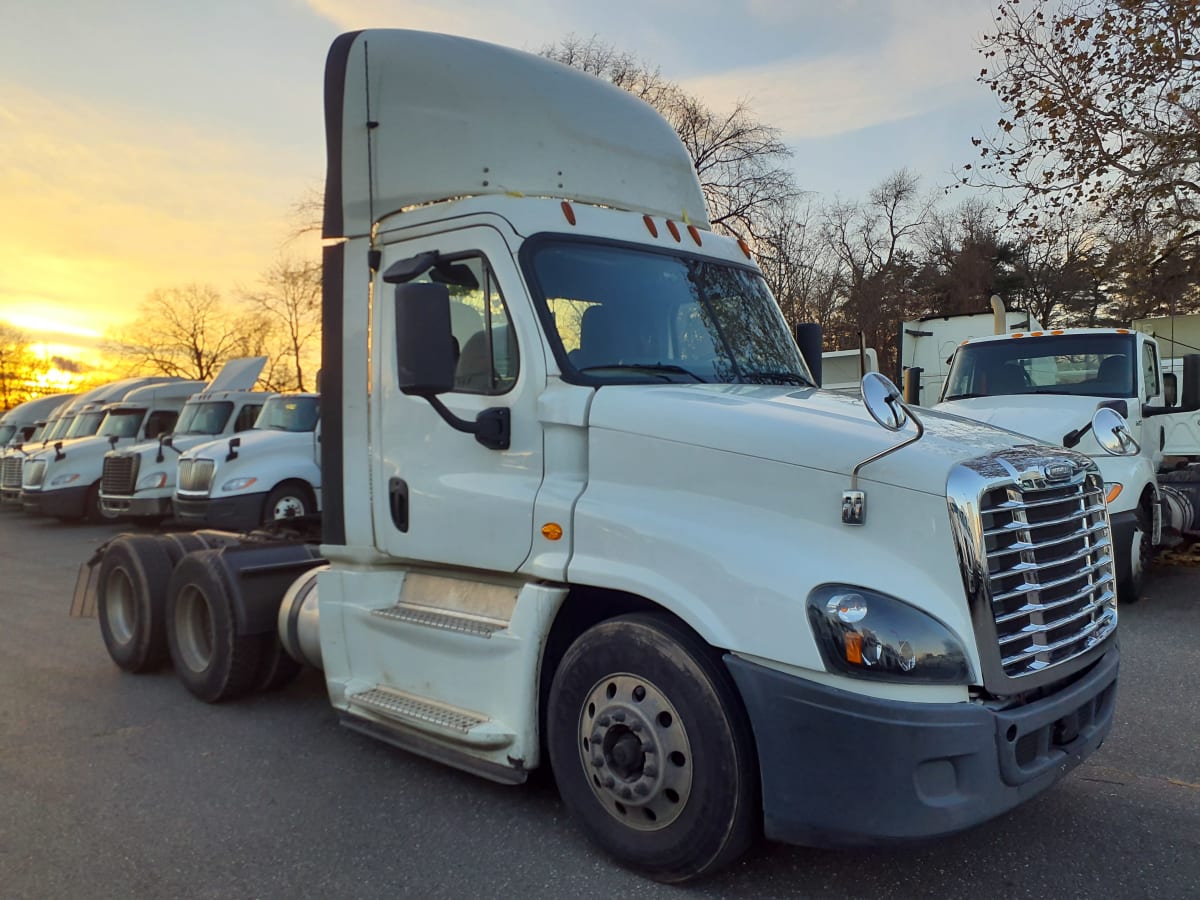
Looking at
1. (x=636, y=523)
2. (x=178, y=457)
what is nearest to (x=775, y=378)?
(x=636, y=523)

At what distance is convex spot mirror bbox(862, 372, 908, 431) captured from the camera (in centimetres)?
319

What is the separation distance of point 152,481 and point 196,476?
2.43 meters

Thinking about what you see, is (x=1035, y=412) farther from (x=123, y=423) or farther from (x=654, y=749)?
(x=123, y=423)

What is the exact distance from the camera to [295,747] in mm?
4953

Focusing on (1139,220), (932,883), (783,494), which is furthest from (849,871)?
(1139,220)

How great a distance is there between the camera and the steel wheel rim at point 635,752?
325 cm

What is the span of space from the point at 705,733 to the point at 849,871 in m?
0.92

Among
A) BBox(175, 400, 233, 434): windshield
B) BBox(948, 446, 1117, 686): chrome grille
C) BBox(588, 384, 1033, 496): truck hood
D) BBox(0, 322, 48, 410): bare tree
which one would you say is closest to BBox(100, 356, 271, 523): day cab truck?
BBox(175, 400, 233, 434): windshield

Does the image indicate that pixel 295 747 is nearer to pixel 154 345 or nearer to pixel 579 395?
pixel 579 395

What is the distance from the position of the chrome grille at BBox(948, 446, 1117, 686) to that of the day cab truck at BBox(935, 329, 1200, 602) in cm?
458

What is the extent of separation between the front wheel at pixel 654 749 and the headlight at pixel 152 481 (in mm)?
13439

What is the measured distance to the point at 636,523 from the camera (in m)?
3.38

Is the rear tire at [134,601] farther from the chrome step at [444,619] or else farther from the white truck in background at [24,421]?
the white truck in background at [24,421]

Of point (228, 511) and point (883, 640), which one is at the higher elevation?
point (883, 640)
